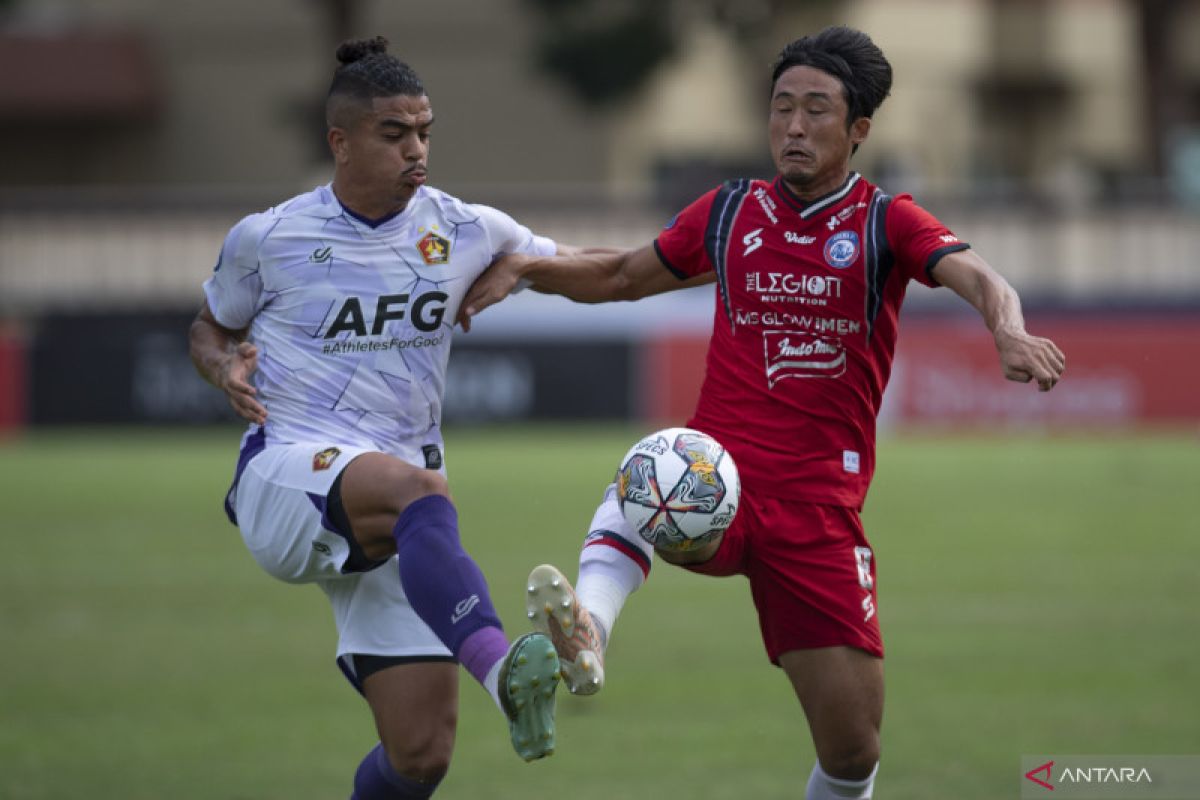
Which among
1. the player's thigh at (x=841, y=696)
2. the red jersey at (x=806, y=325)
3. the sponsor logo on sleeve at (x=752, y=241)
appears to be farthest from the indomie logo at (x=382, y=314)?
the player's thigh at (x=841, y=696)

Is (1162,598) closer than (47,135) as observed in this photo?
Yes

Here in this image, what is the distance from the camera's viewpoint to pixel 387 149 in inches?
258

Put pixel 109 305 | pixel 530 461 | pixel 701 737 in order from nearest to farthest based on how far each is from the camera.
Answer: pixel 701 737, pixel 530 461, pixel 109 305

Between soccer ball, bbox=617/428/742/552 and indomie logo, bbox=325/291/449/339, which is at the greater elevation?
indomie logo, bbox=325/291/449/339

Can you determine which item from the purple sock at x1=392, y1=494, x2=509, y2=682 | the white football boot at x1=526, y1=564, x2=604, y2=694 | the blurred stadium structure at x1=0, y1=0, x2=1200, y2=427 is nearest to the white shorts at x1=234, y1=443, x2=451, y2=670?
the purple sock at x1=392, y1=494, x2=509, y2=682

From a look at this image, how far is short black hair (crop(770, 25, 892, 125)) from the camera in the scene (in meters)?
6.37

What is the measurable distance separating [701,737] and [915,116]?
31.5 metres

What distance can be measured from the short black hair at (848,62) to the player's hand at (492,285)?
1128mm

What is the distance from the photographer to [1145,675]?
11.3 metres

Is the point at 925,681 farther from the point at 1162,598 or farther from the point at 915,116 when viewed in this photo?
the point at 915,116

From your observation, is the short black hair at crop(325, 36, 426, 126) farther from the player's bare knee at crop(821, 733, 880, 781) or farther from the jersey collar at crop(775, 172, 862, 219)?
the player's bare knee at crop(821, 733, 880, 781)

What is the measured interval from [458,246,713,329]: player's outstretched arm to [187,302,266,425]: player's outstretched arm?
2.56 ft

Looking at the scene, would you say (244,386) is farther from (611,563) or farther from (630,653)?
(630,653)

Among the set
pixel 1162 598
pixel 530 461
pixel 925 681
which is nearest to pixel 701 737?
pixel 925 681
